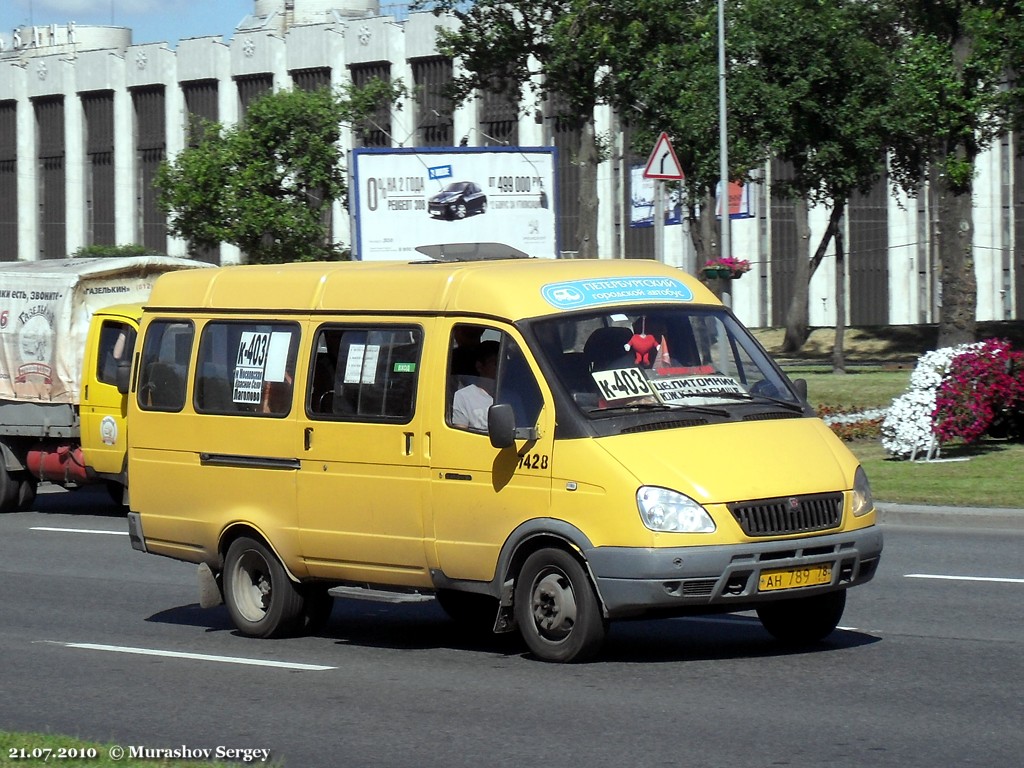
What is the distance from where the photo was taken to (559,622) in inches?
369

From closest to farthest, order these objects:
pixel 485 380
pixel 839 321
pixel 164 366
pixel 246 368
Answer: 1. pixel 485 380
2. pixel 246 368
3. pixel 164 366
4. pixel 839 321

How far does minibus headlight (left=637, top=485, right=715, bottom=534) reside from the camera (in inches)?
349

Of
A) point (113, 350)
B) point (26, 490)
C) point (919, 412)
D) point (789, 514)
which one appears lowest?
point (26, 490)

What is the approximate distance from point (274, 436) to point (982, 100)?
85.2 ft

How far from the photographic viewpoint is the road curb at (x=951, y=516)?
54.9ft

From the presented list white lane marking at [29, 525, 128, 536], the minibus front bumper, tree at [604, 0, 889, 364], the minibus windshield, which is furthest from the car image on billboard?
the minibus front bumper

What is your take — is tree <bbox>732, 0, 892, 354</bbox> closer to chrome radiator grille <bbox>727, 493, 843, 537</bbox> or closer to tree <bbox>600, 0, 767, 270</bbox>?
tree <bbox>600, 0, 767, 270</bbox>

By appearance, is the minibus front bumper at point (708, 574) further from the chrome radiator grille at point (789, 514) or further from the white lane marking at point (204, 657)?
the white lane marking at point (204, 657)

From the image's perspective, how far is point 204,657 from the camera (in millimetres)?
10422

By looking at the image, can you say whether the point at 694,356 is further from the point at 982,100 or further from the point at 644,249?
the point at 644,249

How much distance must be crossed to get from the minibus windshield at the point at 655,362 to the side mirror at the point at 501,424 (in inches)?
14.4

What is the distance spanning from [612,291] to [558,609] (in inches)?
74.2

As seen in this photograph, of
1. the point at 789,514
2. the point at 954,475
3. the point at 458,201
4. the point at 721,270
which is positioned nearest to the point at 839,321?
the point at 458,201

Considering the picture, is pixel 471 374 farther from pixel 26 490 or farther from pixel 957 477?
pixel 26 490
